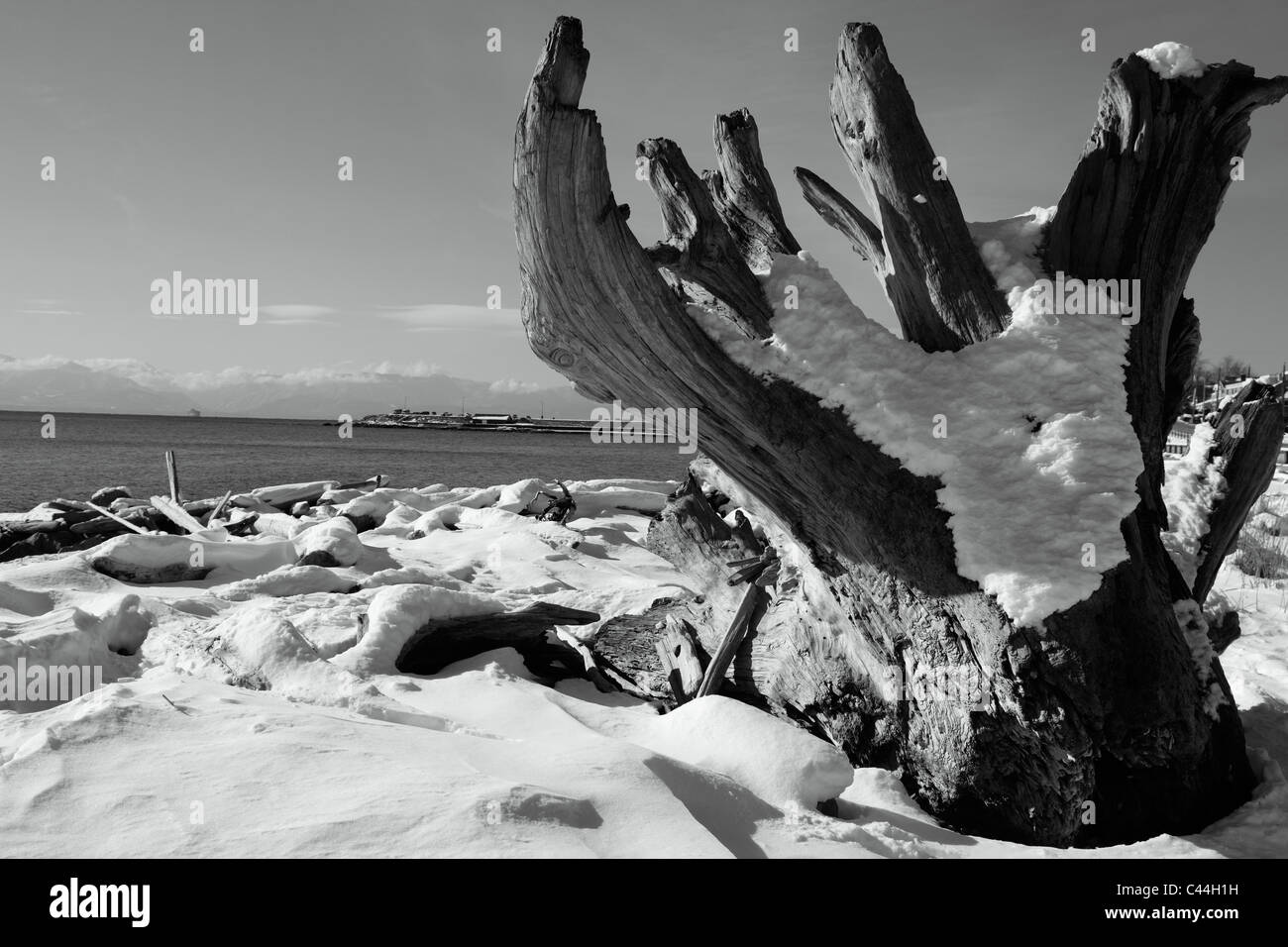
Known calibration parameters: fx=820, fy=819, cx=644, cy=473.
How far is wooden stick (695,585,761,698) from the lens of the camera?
4.50 meters

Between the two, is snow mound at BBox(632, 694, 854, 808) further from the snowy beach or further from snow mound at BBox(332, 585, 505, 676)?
snow mound at BBox(332, 585, 505, 676)

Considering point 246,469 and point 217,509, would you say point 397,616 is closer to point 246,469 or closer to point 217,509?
point 217,509

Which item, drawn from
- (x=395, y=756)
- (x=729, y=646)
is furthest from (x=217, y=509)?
(x=395, y=756)

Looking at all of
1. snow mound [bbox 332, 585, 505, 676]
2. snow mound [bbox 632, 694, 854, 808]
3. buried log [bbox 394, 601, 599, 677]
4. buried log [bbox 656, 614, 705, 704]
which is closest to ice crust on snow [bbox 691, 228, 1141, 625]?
snow mound [bbox 632, 694, 854, 808]

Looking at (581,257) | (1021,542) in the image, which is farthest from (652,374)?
(1021,542)

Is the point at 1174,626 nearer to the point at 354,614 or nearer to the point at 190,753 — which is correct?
the point at 190,753

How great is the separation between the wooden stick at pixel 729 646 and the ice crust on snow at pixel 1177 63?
326cm

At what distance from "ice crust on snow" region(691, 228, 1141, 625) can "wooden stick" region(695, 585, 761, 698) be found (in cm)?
117

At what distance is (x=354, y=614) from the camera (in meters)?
5.41

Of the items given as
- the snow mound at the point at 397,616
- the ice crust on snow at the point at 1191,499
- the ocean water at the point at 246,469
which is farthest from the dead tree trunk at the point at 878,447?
the ocean water at the point at 246,469

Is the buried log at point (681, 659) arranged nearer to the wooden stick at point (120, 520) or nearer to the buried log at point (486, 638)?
the buried log at point (486, 638)
